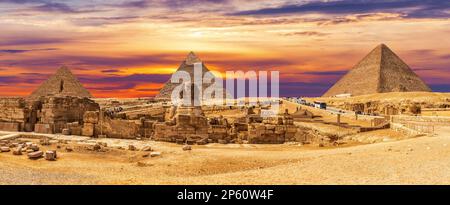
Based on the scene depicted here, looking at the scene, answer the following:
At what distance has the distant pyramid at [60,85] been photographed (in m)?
50.9

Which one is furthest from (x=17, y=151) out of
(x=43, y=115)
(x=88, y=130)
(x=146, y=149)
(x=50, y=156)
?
(x=43, y=115)

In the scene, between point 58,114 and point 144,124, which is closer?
point 144,124

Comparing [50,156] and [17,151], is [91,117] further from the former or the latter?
[50,156]

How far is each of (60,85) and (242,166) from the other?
4157 centimetres

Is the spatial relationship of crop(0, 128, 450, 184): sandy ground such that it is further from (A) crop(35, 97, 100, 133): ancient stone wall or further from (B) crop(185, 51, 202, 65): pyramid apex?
(B) crop(185, 51, 202, 65): pyramid apex

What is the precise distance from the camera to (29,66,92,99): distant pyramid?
50.9 meters

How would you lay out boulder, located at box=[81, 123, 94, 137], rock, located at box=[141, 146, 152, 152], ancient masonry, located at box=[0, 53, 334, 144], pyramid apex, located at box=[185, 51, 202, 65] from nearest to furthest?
rock, located at box=[141, 146, 152, 152]
ancient masonry, located at box=[0, 53, 334, 144]
boulder, located at box=[81, 123, 94, 137]
pyramid apex, located at box=[185, 51, 202, 65]

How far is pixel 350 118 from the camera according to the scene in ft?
97.2

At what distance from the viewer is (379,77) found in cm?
8775

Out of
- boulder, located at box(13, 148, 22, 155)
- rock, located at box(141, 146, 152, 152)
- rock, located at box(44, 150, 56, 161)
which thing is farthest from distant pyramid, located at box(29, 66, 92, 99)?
rock, located at box(44, 150, 56, 161)

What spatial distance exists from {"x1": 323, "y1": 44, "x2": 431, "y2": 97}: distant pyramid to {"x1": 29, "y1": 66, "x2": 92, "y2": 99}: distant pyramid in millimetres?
51047

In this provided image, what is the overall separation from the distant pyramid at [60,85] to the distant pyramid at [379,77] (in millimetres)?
51047
